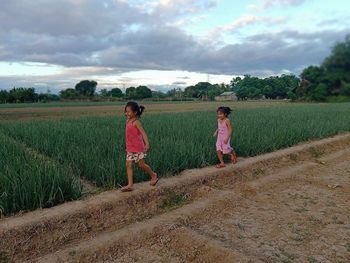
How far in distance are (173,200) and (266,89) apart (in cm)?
2119

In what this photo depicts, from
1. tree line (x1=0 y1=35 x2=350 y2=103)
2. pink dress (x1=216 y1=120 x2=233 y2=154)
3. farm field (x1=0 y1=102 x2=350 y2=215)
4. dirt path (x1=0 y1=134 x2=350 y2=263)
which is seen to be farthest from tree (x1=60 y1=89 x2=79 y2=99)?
dirt path (x1=0 y1=134 x2=350 y2=263)

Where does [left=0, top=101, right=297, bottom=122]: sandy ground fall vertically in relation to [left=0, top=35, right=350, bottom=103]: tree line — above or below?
below

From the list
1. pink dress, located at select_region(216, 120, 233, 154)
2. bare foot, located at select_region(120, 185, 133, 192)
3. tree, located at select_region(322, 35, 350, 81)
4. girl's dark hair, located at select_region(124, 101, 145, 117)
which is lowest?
bare foot, located at select_region(120, 185, 133, 192)

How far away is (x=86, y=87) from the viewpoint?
80.9 m

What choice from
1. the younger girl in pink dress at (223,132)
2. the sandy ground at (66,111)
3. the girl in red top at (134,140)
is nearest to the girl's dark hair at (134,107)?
the girl in red top at (134,140)

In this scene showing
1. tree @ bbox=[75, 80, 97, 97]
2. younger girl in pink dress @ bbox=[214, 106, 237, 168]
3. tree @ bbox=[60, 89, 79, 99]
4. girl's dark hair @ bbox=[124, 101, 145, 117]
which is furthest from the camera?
tree @ bbox=[75, 80, 97, 97]

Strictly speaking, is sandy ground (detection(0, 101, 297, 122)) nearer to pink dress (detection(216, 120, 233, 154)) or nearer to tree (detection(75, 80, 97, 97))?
pink dress (detection(216, 120, 233, 154))

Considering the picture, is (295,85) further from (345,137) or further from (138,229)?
(345,137)

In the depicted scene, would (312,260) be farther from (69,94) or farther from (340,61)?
(69,94)

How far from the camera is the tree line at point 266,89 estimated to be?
2.93 metres

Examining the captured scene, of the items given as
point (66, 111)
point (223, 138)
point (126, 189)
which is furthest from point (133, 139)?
point (66, 111)

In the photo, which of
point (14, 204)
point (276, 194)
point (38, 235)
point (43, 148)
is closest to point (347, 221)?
point (276, 194)

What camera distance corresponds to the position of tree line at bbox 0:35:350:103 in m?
2.93

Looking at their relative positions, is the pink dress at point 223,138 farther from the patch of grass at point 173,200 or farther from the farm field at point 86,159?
the patch of grass at point 173,200
